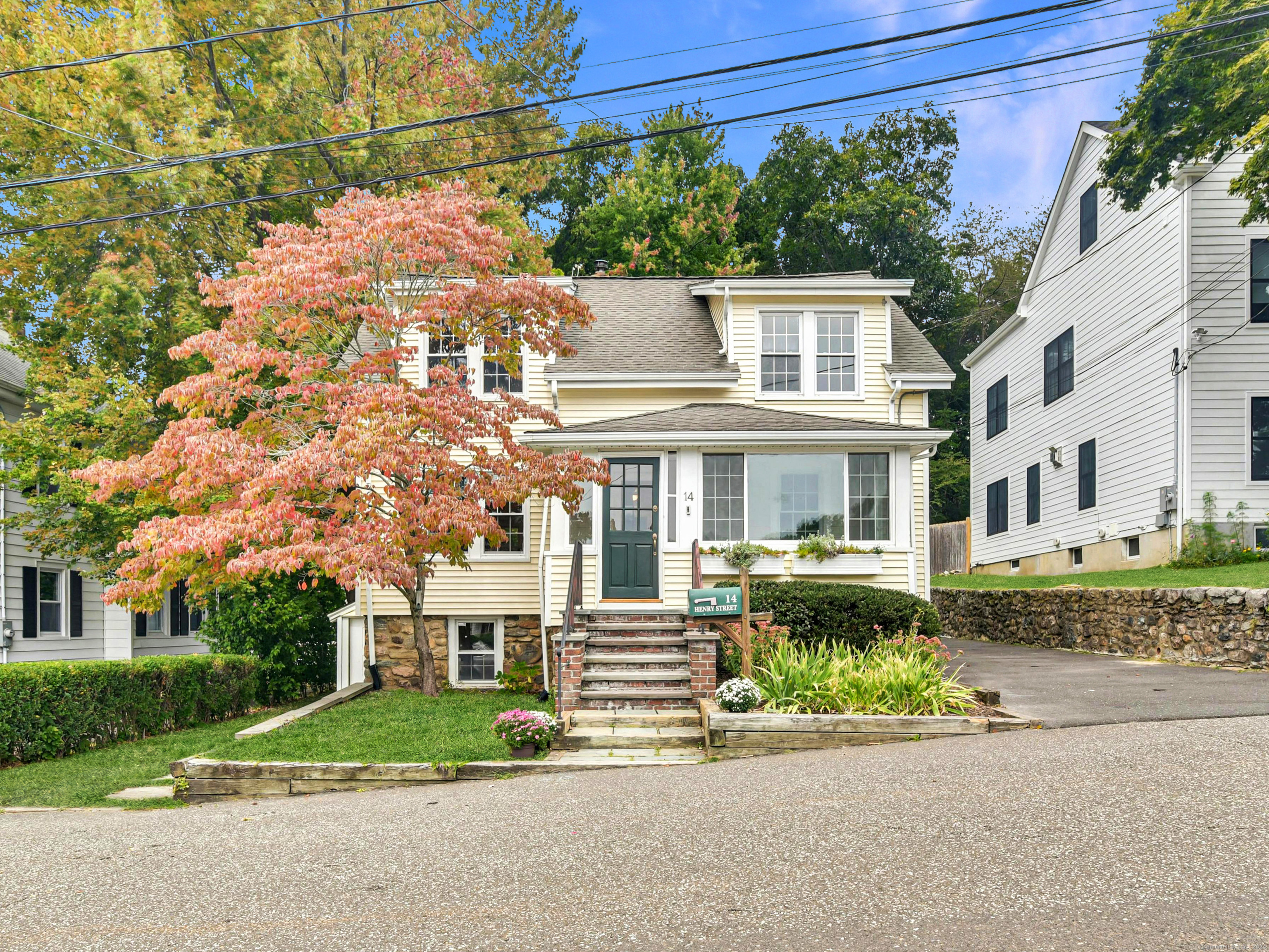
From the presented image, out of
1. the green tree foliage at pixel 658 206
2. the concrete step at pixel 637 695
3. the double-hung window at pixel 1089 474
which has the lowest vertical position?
the concrete step at pixel 637 695

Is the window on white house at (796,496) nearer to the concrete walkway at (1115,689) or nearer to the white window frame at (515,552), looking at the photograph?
the concrete walkway at (1115,689)

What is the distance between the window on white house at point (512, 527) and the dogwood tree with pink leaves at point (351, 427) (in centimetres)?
249

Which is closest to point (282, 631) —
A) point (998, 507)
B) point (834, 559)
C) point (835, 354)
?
point (834, 559)

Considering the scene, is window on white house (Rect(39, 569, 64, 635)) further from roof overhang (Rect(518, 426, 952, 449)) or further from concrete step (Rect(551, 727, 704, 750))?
concrete step (Rect(551, 727, 704, 750))

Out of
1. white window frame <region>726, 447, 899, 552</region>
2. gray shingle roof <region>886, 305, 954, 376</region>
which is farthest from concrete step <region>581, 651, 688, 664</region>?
gray shingle roof <region>886, 305, 954, 376</region>

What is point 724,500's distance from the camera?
547 inches

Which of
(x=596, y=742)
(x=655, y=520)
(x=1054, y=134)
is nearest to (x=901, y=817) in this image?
(x=596, y=742)

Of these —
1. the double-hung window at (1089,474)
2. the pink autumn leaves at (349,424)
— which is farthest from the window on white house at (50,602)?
the double-hung window at (1089,474)

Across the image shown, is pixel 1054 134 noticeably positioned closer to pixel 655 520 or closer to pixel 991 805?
pixel 655 520

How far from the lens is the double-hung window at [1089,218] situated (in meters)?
20.6

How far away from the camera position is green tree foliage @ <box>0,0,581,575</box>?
17391mm

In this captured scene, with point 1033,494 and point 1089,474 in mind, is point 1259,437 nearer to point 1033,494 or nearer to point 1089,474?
point 1089,474

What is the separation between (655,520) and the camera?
47.6 ft

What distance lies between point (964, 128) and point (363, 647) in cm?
3226
